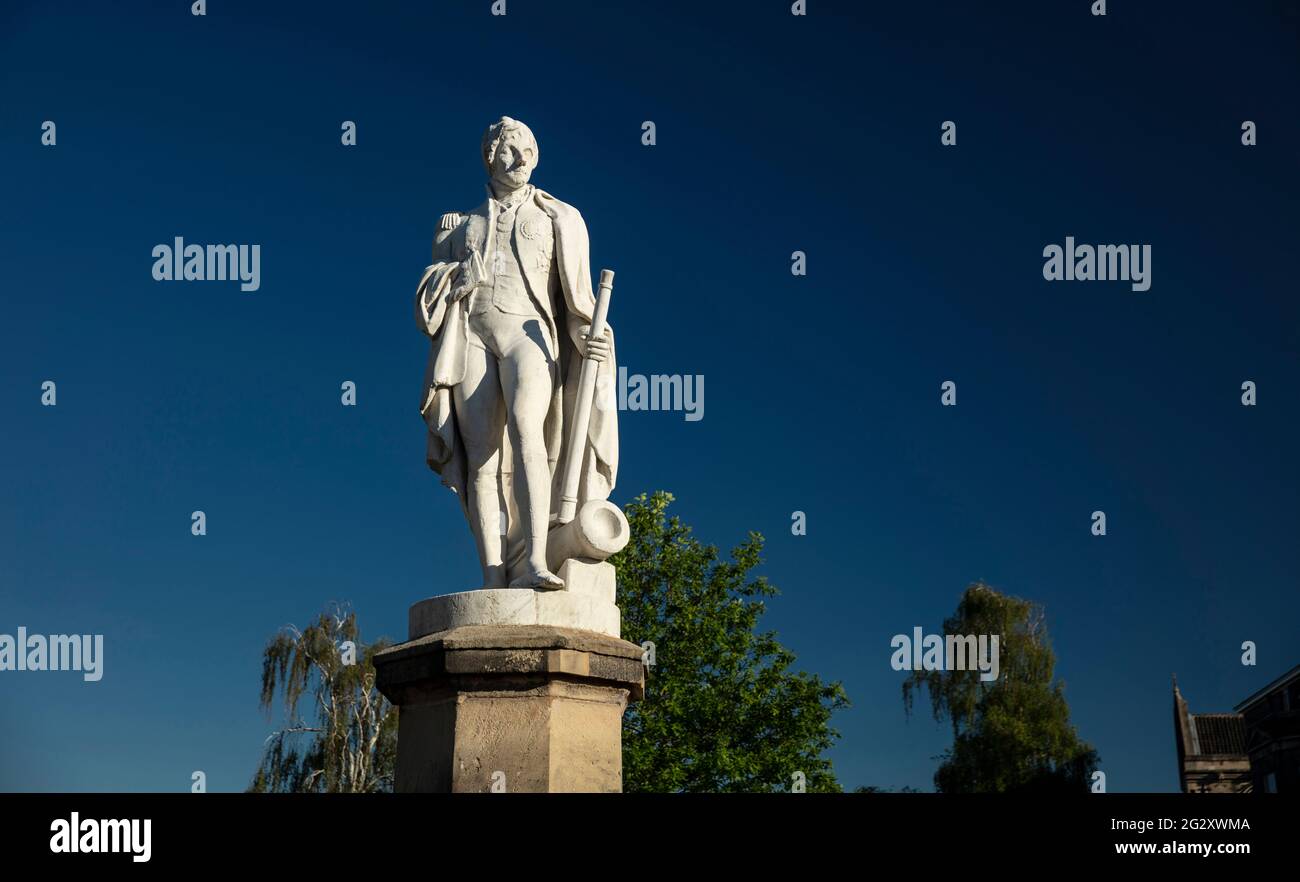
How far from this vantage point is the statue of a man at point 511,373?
975cm

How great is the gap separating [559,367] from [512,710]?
2551mm

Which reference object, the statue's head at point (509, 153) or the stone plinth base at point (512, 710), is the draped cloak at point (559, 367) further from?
the stone plinth base at point (512, 710)

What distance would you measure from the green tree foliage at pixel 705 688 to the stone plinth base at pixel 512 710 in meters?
23.6

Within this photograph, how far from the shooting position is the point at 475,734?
28.8 feet

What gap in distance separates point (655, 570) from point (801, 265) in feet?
42.2

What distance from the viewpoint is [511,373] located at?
9.80m

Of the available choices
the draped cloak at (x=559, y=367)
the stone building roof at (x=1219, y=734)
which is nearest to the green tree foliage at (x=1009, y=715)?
the stone building roof at (x=1219, y=734)

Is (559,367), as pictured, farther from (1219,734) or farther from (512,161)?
(1219,734)

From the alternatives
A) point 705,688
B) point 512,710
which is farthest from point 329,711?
point 512,710

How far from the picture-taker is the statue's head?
34.1ft

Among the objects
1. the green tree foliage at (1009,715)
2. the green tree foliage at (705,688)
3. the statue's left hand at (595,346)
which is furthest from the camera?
the green tree foliage at (1009,715)

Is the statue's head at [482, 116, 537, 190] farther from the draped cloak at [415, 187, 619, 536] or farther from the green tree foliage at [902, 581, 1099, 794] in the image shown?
the green tree foliage at [902, 581, 1099, 794]

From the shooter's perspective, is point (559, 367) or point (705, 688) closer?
point (559, 367)
